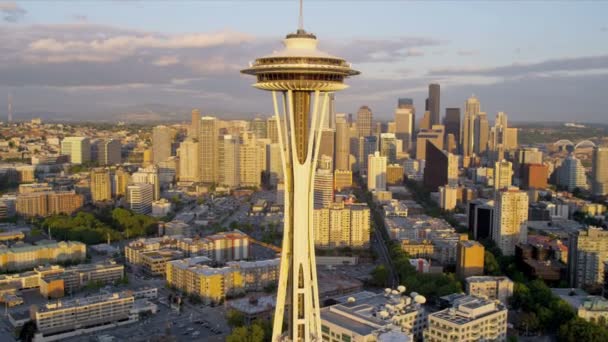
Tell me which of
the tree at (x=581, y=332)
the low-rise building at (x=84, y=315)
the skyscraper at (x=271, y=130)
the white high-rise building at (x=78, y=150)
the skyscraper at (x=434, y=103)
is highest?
the skyscraper at (x=434, y=103)

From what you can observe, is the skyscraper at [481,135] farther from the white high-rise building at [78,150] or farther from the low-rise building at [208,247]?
the low-rise building at [208,247]

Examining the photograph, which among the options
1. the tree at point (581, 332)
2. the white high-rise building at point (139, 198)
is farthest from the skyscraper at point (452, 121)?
the tree at point (581, 332)

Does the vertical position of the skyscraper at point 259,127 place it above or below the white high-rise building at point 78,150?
above

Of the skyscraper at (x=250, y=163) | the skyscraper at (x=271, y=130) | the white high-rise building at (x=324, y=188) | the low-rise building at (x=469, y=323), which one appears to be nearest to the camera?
the low-rise building at (x=469, y=323)

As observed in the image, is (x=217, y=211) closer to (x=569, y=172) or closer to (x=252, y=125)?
(x=569, y=172)

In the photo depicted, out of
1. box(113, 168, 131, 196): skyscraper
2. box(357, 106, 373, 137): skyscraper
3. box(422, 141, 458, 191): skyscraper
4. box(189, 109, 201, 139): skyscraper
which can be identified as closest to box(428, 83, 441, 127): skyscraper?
box(357, 106, 373, 137): skyscraper

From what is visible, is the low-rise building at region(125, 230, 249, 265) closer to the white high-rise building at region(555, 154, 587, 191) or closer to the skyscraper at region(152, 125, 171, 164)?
the white high-rise building at region(555, 154, 587, 191)
